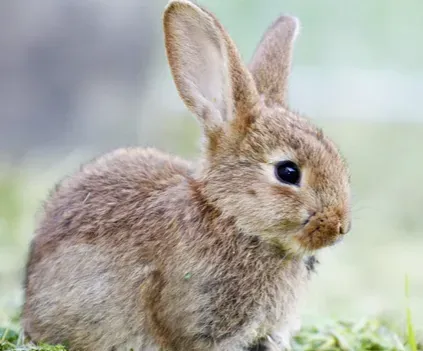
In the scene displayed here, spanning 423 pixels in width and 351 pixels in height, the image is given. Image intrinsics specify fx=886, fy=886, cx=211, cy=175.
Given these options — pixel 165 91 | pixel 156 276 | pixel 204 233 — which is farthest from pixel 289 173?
pixel 165 91

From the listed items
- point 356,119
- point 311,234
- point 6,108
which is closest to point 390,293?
point 311,234

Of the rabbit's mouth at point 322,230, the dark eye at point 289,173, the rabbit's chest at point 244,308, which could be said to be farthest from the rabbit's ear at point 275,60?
the rabbit's chest at point 244,308

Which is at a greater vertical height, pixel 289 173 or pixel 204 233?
pixel 289 173

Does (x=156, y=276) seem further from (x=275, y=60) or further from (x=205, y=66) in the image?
(x=275, y=60)

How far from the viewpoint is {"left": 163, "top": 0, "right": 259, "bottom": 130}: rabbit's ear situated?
13.5 ft

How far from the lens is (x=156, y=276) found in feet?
13.1

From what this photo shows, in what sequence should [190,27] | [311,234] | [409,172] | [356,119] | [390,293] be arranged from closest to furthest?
[311,234]
[190,27]
[390,293]
[409,172]
[356,119]

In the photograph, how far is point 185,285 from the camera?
154 inches

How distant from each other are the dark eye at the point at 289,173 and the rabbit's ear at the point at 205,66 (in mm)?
380

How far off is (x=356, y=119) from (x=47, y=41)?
4139mm

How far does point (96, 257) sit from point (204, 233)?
1.70ft

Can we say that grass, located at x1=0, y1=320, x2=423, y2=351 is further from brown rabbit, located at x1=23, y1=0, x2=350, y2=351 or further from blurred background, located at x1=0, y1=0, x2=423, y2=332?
blurred background, located at x1=0, y1=0, x2=423, y2=332

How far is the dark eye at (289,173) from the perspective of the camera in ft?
12.9

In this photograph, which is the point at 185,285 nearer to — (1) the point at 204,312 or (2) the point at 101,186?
(1) the point at 204,312
